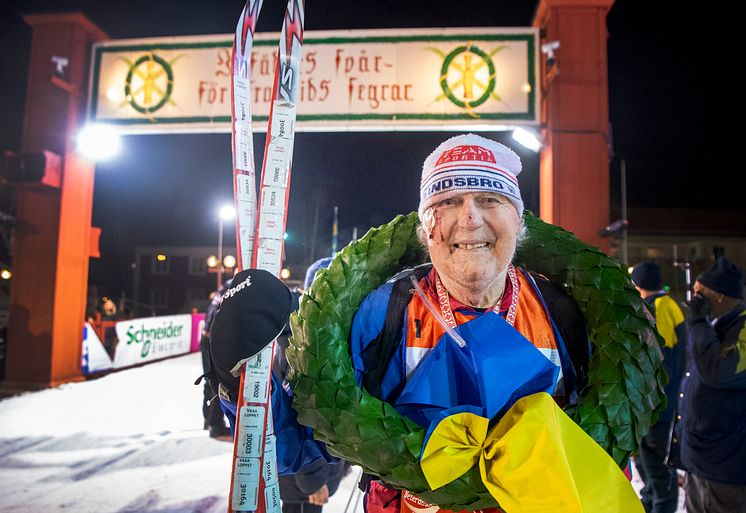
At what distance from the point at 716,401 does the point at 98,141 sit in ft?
28.4

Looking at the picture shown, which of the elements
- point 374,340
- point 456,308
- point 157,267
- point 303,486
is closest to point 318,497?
point 303,486

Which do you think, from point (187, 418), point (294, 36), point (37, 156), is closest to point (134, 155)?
point (37, 156)

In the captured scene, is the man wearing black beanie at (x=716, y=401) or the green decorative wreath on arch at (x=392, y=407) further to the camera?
the man wearing black beanie at (x=716, y=401)

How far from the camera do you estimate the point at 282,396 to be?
5.21ft

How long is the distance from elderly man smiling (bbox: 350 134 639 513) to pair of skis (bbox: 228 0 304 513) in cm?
35

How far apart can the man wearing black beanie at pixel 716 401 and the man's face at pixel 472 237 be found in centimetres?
223

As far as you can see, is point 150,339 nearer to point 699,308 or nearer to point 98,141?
point 98,141

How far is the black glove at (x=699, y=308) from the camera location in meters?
3.26

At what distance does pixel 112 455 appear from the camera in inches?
210

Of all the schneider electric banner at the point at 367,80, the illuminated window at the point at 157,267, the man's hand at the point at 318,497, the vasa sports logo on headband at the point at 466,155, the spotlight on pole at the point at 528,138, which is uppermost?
the schneider electric banner at the point at 367,80

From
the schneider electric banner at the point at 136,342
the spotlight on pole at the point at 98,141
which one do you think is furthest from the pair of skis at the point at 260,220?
the schneider electric banner at the point at 136,342

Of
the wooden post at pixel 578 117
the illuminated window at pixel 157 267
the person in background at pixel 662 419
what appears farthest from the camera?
the illuminated window at pixel 157 267

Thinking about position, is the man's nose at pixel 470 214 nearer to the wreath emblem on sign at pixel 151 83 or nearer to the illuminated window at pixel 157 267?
the wreath emblem on sign at pixel 151 83

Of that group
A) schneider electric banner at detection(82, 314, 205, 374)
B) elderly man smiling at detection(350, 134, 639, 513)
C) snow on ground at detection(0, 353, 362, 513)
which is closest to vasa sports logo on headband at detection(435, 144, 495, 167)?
elderly man smiling at detection(350, 134, 639, 513)
